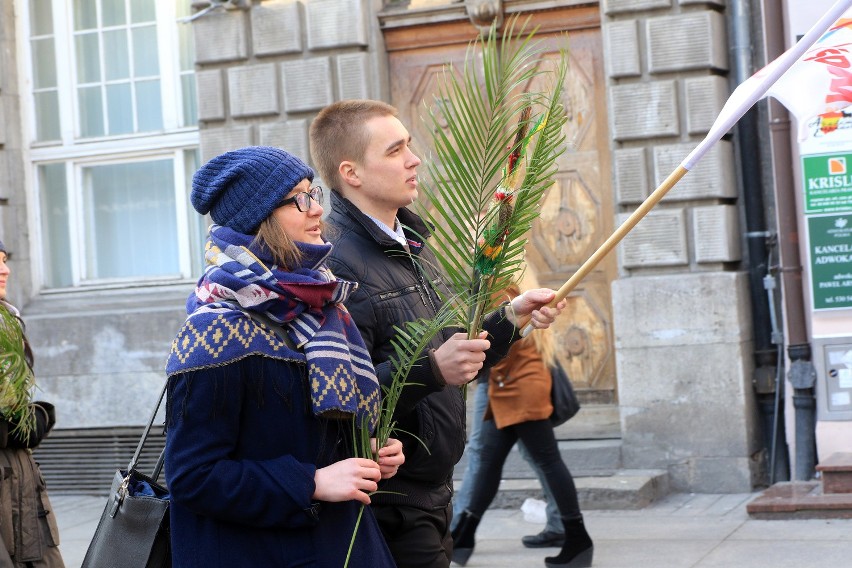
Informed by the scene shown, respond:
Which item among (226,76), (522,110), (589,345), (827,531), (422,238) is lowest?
(827,531)

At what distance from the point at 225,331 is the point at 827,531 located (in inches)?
202

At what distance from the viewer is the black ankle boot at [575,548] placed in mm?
6781

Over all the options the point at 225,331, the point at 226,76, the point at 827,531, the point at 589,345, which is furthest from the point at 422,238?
the point at 226,76

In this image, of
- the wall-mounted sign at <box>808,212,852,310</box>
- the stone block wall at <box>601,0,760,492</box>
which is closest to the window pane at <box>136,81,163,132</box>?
the stone block wall at <box>601,0,760,492</box>

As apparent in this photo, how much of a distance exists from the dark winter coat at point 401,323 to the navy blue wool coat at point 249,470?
526 mm

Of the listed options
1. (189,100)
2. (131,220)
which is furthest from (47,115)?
(189,100)

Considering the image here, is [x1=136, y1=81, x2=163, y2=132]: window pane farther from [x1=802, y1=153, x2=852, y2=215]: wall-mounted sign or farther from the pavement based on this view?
[x1=802, y1=153, x2=852, y2=215]: wall-mounted sign

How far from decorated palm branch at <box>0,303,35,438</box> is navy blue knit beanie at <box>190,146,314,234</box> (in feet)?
6.19

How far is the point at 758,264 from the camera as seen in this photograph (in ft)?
29.0

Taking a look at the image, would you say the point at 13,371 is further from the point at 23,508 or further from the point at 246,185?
the point at 246,185

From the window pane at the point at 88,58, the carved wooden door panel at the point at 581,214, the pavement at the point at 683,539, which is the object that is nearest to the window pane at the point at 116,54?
the window pane at the point at 88,58

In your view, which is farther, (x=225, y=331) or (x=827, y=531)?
(x=827, y=531)

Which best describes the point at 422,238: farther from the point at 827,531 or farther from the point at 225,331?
the point at 827,531

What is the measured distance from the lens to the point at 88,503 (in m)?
10.1
